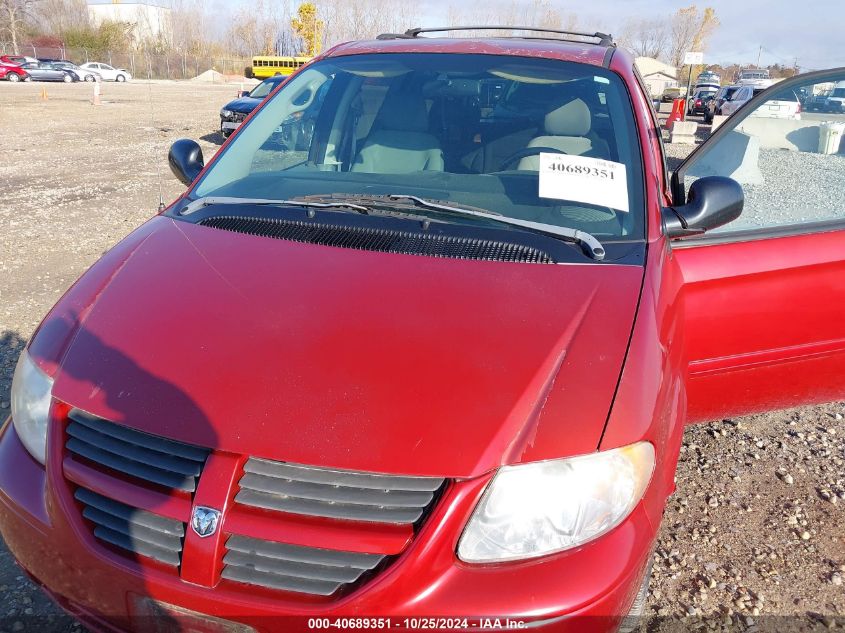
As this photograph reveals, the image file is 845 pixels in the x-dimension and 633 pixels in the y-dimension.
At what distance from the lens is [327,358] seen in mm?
1754

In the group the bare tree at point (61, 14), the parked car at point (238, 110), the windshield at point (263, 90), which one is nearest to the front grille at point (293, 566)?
the parked car at point (238, 110)

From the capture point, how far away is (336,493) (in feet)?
A: 5.04

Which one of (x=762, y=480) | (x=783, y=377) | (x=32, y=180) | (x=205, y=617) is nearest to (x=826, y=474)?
(x=762, y=480)

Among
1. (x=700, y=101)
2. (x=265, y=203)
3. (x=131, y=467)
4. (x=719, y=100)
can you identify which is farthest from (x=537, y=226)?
(x=700, y=101)

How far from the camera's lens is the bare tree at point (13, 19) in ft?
214

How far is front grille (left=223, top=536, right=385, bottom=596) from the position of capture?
150 cm

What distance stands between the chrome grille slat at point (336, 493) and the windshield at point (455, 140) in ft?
3.92

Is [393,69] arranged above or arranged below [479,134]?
above

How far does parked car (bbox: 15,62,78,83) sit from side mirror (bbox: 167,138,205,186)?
1939 inches

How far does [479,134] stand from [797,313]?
1460 millimetres

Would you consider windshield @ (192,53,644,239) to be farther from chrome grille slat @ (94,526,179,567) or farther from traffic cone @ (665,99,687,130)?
traffic cone @ (665,99,687,130)

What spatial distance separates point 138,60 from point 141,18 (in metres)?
23.6

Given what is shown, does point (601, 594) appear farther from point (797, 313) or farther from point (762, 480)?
point (762, 480)

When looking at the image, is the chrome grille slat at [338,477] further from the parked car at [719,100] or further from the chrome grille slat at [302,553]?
the parked car at [719,100]
